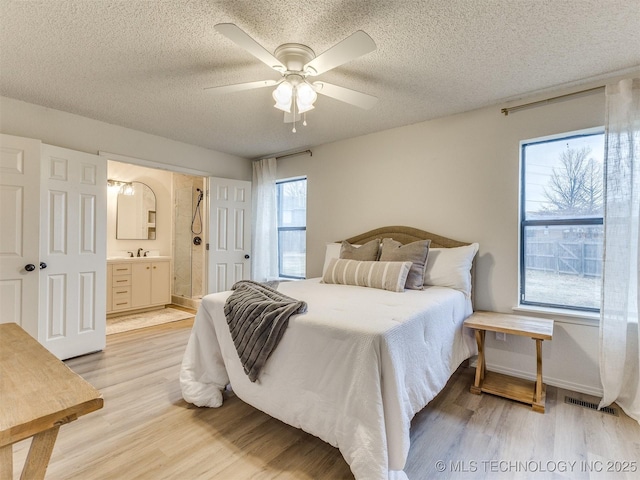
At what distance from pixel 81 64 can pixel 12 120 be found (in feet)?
3.90

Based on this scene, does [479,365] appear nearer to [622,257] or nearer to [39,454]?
[622,257]

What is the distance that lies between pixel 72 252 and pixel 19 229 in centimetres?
46

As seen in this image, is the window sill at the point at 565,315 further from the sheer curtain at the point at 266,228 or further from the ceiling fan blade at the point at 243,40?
the sheer curtain at the point at 266,228

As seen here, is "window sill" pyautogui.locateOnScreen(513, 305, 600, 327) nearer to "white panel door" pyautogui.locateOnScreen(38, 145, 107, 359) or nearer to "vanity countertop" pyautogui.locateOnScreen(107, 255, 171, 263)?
"white panel door" pyautogui.locateOnScreen(38, 145, 107, 359)

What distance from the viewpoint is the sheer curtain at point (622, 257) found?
82.2 inches

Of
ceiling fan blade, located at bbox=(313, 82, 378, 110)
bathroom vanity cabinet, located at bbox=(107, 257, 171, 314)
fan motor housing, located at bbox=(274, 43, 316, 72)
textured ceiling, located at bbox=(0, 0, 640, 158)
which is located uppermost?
textured ceiling, located at bbox=(0, 0, 640, 158)

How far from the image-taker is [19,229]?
2574mm

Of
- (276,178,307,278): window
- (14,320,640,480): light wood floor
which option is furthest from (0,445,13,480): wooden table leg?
(276,178,307,278): window

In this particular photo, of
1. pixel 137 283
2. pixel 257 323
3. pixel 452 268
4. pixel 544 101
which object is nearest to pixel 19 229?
pixel 137 283

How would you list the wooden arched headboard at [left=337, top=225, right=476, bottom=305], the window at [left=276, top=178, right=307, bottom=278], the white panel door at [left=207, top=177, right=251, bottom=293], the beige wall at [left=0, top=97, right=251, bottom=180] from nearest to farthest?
the beige wall at [left=0, top=97, right=251, bottom=180] → the wooden arched headboard at [left=337, top=225, right=476, bottom=305] → the white panel door at [left=207, top=177, right=251, bottom=293] → the window at [left=276, top=178, right=307, bottom=278]

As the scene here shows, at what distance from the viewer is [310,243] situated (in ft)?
13.6

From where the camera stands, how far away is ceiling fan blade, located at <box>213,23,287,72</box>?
1422 mm

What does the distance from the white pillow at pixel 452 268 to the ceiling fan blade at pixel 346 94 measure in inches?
59.0

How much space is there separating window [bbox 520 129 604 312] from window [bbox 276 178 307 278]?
2.61 meters
